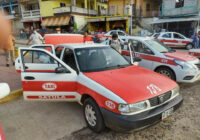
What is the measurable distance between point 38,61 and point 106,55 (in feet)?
5.98

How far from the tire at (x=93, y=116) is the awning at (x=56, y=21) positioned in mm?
21645

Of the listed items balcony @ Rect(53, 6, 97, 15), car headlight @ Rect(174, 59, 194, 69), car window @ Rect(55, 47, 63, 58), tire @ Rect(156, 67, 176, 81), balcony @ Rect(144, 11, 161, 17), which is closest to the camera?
car window @ Rect(55, 47, 63, 58)

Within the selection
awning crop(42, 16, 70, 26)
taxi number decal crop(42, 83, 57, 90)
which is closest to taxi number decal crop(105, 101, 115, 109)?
taxi number decal crop(42, 83, 57, 90)

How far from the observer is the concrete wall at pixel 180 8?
1744 centimetres

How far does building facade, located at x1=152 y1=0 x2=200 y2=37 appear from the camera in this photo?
16.9m

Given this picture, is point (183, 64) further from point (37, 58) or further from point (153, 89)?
point (37, 58)

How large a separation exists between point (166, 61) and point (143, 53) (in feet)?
2.89

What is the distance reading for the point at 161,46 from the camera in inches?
219

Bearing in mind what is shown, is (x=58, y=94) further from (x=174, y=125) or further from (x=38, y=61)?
(x=174, y=125)

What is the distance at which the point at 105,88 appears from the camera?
252 cm

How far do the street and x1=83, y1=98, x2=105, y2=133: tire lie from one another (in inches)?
5.8

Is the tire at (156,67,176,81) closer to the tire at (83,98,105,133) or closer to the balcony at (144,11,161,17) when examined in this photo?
the tire at (83,98,105,133)

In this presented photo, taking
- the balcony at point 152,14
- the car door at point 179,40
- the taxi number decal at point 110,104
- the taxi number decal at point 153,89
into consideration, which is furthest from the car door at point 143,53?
the balcony at point 152,14

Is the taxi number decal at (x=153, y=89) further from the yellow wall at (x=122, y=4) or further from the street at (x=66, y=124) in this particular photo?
the yellow wall at (x=122, y=4)
